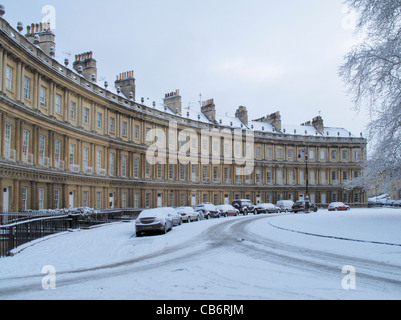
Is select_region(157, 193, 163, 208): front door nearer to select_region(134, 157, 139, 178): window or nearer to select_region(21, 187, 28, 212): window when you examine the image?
select_region(134, 157, 139, 178): window

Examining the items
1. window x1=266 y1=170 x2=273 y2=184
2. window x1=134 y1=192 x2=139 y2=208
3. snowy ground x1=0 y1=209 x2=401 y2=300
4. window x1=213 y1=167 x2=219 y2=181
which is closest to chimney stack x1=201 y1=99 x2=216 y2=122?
window x1=213 y1=167 x2=219 y2=181

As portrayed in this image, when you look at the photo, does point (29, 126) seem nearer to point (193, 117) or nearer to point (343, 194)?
point (193, 117)

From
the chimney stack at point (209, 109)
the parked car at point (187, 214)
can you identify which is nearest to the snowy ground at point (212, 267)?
the parked car at point (187, 214)

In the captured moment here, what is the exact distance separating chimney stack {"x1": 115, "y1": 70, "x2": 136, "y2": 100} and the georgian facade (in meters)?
0.13

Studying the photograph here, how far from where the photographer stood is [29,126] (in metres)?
29.9

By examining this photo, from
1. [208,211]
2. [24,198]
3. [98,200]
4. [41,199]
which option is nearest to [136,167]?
[98,200]

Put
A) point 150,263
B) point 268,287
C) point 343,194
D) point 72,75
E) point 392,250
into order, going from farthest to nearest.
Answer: point 343,194, point 72,75, point 392,250, point 150,263, point 268,287

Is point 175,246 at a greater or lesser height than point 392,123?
lesser

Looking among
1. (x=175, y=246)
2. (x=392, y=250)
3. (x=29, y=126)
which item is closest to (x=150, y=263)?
(x=175, y=246)

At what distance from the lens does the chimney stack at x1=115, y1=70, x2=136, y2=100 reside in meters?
48.0

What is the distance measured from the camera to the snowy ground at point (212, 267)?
838 centimetres

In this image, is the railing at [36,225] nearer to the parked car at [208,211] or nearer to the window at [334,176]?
the parked car at [208,211]

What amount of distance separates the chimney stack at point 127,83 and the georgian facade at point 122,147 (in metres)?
0.13
